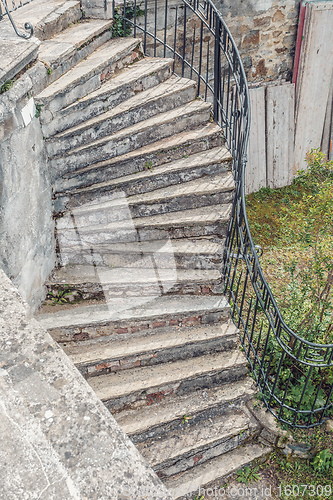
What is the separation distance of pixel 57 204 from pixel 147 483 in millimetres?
2901

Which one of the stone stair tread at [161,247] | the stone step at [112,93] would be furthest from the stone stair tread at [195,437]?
the stone step at [112,93]

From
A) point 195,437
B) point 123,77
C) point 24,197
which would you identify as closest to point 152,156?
point 123,77

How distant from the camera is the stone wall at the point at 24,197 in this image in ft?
9.66

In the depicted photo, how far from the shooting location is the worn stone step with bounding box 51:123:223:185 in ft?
12.5

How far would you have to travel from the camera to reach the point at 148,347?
3615mm

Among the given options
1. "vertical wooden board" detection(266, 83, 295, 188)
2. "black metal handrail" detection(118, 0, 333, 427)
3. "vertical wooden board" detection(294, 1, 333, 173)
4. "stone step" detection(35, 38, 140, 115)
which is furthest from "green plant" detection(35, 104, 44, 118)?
"vertical wooden board" detection(294, 1, 333, 173)

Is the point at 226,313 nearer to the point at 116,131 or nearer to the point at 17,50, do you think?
the point at 116,131

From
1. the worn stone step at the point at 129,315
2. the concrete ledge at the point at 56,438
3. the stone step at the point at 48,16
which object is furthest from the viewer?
the stone step at the point at 48,16

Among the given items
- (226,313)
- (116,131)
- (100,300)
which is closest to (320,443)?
(226,313)

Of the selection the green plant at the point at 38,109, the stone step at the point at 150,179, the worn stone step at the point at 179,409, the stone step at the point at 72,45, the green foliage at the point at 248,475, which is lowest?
the green foliage at the point at 248,475

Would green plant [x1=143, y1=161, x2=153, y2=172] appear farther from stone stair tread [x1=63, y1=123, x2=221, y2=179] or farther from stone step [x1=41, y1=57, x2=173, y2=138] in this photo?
stone step [x1=41, y1=57, x2=173, y2=138]

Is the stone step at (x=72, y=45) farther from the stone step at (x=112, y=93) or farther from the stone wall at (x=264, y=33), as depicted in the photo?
the stone wall at (x=264, y=33)

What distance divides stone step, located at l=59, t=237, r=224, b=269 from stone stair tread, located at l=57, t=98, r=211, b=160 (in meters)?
0.88

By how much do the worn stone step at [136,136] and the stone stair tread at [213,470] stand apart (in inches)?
110
